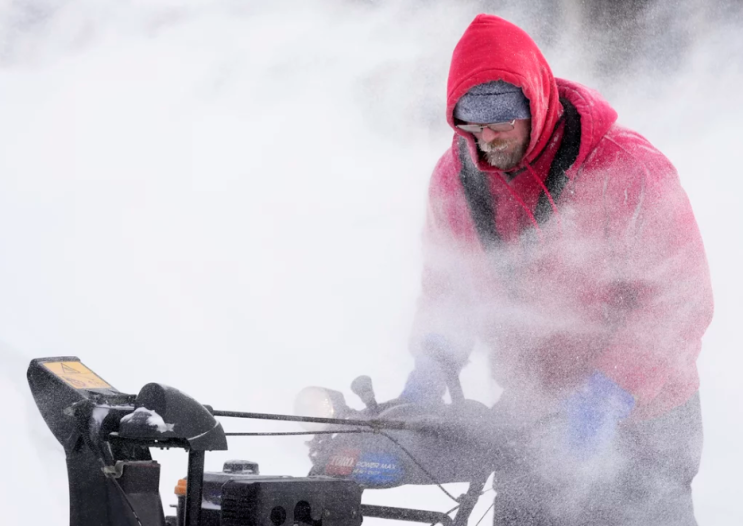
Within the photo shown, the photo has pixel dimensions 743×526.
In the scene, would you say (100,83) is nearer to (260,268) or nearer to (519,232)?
(260,268)

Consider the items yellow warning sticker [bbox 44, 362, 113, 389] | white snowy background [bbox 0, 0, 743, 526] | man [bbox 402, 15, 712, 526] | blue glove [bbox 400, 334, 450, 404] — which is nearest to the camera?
yellow warning sticker [bbox 44, 362, 113, 389]

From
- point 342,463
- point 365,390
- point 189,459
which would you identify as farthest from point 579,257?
point 189,459

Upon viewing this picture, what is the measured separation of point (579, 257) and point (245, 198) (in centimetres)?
242

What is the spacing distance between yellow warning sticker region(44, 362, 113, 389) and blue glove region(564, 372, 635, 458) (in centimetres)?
120

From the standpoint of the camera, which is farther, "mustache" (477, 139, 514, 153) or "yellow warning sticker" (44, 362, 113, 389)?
"mustache" (477, 139, 514, 153)

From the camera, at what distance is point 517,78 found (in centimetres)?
255

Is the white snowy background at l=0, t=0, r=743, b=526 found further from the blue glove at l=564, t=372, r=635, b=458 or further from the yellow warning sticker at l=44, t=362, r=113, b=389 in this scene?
the yellow warning sticker at l=44, t=362, r=113, b=389

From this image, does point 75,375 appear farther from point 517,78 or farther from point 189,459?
point 517,78

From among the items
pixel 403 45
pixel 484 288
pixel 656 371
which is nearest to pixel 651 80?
pixel 403 45

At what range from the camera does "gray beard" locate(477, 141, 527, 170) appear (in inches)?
105

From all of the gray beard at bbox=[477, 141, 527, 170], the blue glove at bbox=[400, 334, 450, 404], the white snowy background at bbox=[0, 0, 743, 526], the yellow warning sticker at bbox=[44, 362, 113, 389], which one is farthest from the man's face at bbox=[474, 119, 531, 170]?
the yellow warning sticker at bbox=[44, 362, 113, 389]

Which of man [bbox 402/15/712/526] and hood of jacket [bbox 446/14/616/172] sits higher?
hood of jacket [bbox 446/14/616/172]

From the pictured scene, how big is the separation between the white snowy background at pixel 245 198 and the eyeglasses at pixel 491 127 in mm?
1007

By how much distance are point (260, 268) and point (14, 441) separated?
164cm
